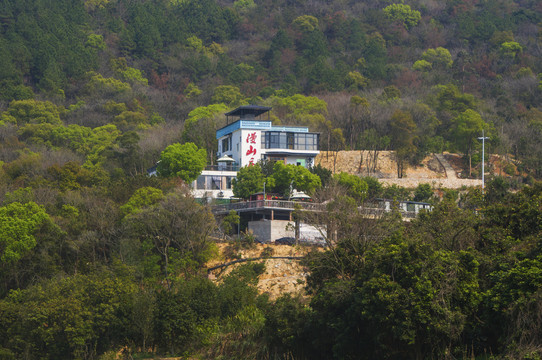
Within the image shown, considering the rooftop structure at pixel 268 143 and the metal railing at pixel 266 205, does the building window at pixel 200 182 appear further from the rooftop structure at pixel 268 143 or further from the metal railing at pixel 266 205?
the metal railing at pixel 266 205

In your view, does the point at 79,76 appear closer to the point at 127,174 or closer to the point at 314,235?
the point at 127,174

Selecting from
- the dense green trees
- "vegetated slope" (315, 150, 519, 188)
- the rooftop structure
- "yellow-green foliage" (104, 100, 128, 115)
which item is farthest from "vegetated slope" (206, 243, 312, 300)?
"yellow-green foliage" (104, 100, 128, 115)

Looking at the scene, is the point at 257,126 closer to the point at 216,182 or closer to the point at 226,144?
the point at 226,144

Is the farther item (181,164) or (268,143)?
(268,143)

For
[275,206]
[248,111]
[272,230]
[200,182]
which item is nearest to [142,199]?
[272,230]

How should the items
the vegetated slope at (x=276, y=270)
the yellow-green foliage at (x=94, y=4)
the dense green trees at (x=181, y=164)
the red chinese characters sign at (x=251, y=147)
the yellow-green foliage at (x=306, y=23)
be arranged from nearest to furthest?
the vegetated slope at (x=276, y=270) < the dense green trees at (x=181, y=164) < the red chinese characters sign at (x=251, y=147) < the yellow-green foliage at (x=306, y=23) < the yellow-green foliage at (x=94, y=4)

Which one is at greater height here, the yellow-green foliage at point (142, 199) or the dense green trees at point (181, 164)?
the dense green trees at point (181, 164)

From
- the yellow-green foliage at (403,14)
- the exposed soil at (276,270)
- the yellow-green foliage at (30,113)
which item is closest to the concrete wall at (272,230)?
the exposed soil at (276,270)
